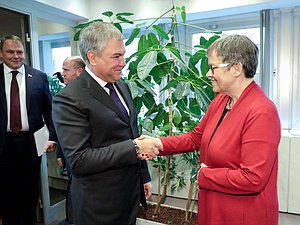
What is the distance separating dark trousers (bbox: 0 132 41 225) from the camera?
2.11m

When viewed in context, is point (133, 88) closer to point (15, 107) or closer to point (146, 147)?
point (146, 147)

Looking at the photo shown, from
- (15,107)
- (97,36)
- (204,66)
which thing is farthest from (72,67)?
(204,66)

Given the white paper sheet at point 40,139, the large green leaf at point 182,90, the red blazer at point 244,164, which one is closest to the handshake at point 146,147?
the red blazer at point 244,164

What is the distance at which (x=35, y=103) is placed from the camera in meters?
2.23

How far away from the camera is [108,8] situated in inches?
120

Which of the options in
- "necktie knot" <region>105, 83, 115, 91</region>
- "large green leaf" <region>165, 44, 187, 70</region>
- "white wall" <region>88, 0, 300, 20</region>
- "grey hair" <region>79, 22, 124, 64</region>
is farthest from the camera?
"white wall" <region>88, 0, 300, 20</region>

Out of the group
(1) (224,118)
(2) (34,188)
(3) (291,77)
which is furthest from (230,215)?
(3) (291,77)

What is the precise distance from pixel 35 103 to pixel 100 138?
1.27 metres

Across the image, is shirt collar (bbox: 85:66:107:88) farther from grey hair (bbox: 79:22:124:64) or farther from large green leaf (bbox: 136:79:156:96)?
large green leaf (bbox: 136:79:156:96)

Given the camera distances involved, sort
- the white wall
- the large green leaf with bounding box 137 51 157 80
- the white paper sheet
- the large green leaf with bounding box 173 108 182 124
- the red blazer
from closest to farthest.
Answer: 1. the red blazer
2. the large green leaf with bounding box 137 51 157 80
3. the large green leaf with bounding box 173 108 182 124
4. the white paper sheet
5. the white wall

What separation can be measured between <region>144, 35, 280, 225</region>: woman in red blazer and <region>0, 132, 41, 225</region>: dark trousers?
1.56 meters

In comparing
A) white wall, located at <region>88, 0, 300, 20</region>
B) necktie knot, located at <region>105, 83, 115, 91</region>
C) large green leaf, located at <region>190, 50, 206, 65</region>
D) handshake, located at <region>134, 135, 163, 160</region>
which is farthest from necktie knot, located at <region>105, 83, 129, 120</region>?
white wall, located at <region>88, 0, 300, 20</region>

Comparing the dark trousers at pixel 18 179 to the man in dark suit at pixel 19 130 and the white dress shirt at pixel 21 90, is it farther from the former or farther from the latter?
the white dress shirt at pixel 21 90

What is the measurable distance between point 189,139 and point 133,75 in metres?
0.79
